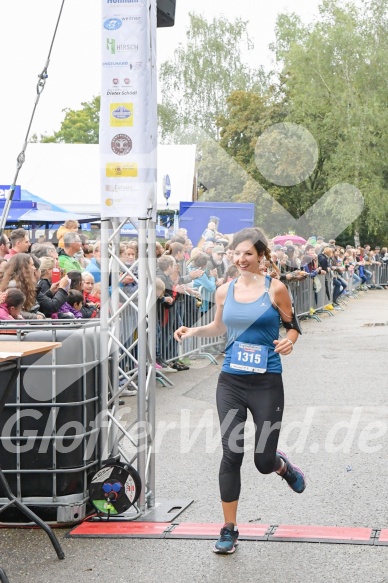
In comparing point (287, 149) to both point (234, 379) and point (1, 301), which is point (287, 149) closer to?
point (1, 301)

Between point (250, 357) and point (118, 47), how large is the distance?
2.17 m

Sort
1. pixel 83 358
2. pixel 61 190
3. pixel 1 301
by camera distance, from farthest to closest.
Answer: pixel 61 190
pixel 1 301
pixel 83 358

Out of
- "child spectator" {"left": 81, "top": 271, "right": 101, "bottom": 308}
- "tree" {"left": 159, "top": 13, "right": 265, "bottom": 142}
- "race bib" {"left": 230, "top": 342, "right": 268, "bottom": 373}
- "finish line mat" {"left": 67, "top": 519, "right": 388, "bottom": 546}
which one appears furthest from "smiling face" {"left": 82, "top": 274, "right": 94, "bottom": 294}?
"tree" {"left": 159, "top": 13, "right": 265, "bottom": 142}

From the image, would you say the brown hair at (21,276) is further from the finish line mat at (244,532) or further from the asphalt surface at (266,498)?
the finish line mat at (244,532)

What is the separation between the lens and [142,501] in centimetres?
655

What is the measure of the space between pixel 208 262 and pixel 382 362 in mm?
3314

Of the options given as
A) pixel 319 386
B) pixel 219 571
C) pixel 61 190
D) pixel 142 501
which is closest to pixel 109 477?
pixel 142 501

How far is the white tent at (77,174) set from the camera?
30594 millimetres

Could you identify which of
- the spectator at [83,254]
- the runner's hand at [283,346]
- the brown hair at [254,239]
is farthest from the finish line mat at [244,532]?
the spectator at [83,254]

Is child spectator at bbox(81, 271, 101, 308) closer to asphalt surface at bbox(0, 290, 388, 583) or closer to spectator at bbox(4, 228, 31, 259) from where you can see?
spectator at bbox(4, 228, 31, 259)

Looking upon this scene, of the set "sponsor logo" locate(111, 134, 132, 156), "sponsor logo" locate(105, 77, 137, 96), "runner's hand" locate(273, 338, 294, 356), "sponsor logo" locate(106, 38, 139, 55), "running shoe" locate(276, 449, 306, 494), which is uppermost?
"sponsor logo" locate(106, 38, 139, 55)

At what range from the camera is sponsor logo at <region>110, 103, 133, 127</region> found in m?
6.38

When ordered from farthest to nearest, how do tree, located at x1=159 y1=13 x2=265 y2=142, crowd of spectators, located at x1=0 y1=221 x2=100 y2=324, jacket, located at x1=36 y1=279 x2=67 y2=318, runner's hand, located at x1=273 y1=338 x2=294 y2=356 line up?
tree, located at x1=159 y1=13 x2=265 y2=142 → jacket, located at x1=36 y1=279 x2=67 y2=318 → crowd of spectators, located at x1=0 y1=221 x2=100 y2=324 → runner's hand, located at x1=273 y1=338 x2=294 y2=356

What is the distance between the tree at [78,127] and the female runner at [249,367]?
9280 centimetres
